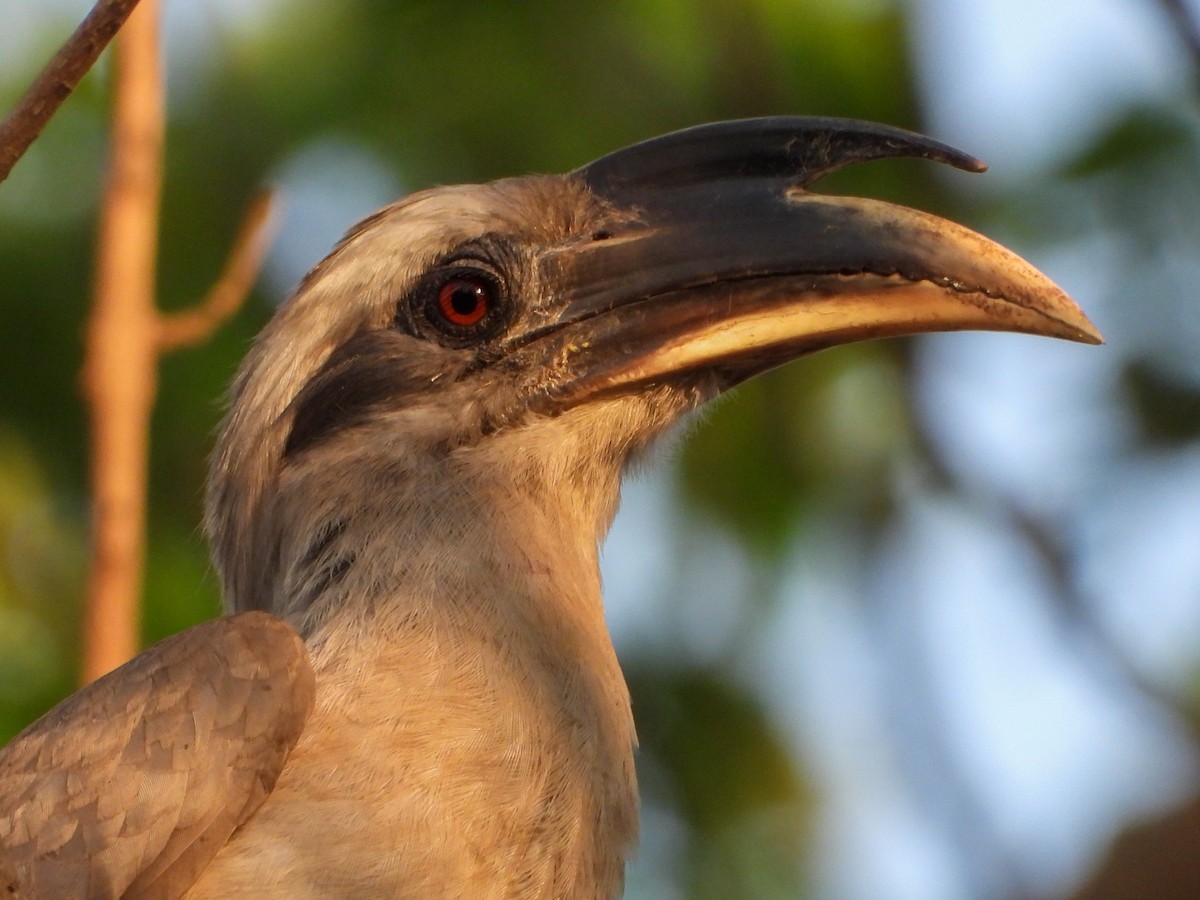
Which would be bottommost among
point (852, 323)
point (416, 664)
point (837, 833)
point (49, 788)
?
point (837, 833)

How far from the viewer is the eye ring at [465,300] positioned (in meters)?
4.52

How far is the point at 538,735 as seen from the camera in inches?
149

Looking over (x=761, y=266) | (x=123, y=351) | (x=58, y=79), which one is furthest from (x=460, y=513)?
(x=123, y=351)

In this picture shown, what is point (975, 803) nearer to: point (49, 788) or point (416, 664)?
point (416, 664)

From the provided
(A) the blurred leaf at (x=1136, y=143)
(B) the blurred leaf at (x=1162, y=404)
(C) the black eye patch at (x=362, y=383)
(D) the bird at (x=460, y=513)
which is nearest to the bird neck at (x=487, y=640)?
(D) the bird at (x=460, y=513)

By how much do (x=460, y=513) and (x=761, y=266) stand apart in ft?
3.13

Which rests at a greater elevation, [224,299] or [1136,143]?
[1136,143]

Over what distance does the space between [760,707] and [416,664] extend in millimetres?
4671

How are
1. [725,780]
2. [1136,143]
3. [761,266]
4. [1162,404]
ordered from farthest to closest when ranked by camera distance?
1. [1136,143]
2. [725,780]
3. [1162,404]
4. [761,266]

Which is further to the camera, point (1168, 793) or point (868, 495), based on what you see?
point (868, 495)

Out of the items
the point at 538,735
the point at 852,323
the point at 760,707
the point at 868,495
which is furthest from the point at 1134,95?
the point at 538,735

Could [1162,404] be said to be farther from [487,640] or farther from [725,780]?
[487,640]

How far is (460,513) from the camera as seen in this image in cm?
425

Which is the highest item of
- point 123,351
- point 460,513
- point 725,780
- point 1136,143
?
point 1136,143
